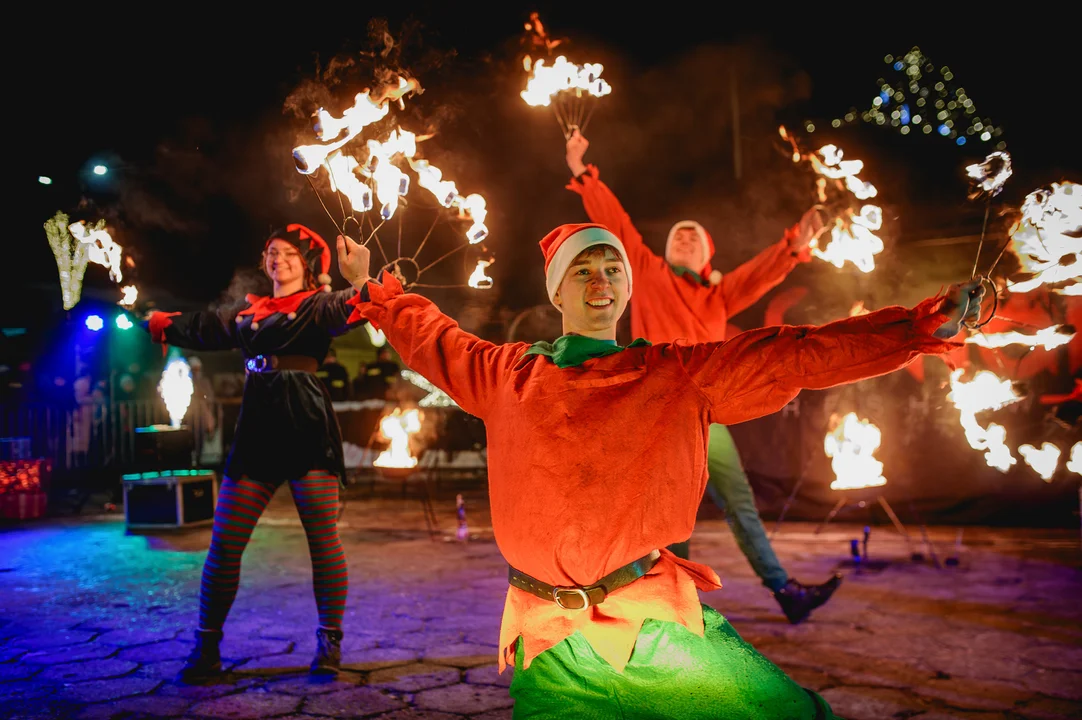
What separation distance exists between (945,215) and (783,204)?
78.8 inches

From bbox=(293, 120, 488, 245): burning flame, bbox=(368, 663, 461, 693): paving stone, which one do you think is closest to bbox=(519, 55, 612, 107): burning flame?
bbox=(293, 120, 488, 245): burning flame

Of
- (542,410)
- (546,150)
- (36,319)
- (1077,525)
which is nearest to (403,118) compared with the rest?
(542,410)

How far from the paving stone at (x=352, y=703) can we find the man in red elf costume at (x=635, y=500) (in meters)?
1.61

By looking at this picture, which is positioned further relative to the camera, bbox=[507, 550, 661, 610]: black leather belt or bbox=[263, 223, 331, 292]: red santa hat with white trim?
bbox=[263, 223, 331, 292]: red santa hat with white trim

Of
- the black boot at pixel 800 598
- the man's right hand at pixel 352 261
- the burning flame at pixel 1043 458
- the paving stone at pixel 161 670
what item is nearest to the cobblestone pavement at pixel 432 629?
the paving stone at pixel 161 670

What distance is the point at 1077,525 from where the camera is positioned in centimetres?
809

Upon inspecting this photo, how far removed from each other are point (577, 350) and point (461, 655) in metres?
2.65

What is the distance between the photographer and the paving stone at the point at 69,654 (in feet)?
13.3

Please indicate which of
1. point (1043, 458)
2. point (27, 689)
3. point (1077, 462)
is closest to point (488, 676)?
point (27, 689)

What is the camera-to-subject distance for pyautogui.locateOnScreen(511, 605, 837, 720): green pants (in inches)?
73.0

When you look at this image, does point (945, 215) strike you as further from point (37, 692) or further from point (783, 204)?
point (37, 692)

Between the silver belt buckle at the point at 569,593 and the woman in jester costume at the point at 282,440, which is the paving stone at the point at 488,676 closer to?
the woman in jester costume at the point at 282,440

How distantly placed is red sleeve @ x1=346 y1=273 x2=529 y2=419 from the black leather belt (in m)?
0.56

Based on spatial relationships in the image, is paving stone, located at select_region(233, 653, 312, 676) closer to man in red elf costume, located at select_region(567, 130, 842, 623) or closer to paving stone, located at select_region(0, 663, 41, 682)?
paving stone, located at select_region(0, 663, 41, 682)
